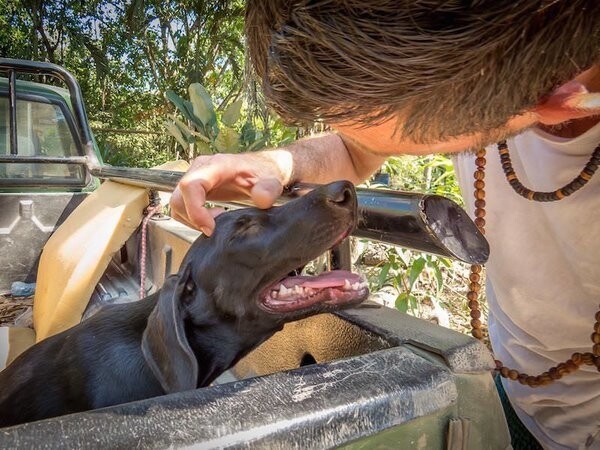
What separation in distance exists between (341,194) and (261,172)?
0.34 m

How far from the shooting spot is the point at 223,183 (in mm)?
1432

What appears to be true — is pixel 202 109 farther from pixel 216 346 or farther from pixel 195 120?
pixel 216 346

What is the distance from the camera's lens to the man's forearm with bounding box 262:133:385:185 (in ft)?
5.39

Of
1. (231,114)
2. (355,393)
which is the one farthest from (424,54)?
(231,114)

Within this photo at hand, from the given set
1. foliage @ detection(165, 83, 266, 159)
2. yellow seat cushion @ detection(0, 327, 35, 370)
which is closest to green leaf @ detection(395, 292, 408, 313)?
yellow seat cushion @ detection(0, 327, 35, 370)

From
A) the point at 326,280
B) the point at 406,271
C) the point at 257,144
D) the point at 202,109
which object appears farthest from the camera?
the point at 202,109

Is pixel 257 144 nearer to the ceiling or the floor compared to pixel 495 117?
nearer to the ceiling

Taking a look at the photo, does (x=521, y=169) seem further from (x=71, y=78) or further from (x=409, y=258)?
(x=71, y=78)

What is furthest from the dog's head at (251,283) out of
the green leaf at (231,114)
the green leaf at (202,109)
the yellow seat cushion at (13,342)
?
the green leaf at (231,114)

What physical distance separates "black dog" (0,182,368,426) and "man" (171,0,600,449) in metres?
0.12

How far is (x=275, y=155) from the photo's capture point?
1.59 m

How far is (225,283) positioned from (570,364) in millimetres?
902

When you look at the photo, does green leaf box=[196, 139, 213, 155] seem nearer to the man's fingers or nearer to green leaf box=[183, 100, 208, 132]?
green leaf box=[183, 100, 208, 132]

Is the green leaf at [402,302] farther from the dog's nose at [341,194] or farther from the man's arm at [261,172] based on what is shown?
the dog's nose at [341,194]
